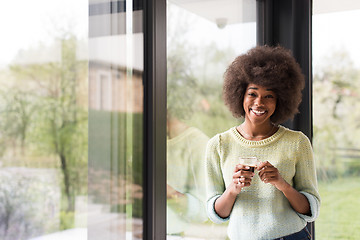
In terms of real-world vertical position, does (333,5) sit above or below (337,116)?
above

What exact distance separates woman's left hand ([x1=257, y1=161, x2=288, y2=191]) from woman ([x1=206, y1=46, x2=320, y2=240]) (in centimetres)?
3

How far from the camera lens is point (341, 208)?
286 cm

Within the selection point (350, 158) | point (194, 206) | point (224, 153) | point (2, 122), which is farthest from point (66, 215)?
point (350, 158)

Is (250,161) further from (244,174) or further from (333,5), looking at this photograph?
(333,5)

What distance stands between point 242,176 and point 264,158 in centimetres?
19

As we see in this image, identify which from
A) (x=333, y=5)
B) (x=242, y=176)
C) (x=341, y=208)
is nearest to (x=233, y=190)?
(x=242, y=176)

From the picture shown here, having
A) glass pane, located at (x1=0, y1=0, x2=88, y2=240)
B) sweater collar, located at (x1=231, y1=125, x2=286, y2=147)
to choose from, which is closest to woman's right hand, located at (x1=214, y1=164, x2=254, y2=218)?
sweater collar, located at (x1=231, y1=125, x2=286, y2=147)

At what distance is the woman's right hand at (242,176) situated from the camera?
1.82 metres

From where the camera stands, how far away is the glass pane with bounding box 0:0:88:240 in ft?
4.46

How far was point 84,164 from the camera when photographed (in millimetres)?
1643

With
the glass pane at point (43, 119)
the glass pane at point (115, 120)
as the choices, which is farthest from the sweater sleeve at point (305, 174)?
the glass pane at point (43, 119)

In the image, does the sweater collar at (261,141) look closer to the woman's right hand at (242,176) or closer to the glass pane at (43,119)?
the woman's right hand at (242,176)

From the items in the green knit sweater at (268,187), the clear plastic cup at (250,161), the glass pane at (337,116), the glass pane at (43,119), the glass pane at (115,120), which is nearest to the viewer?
the glass pane at (43,119)

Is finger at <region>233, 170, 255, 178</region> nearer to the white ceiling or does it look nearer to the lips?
the lips
